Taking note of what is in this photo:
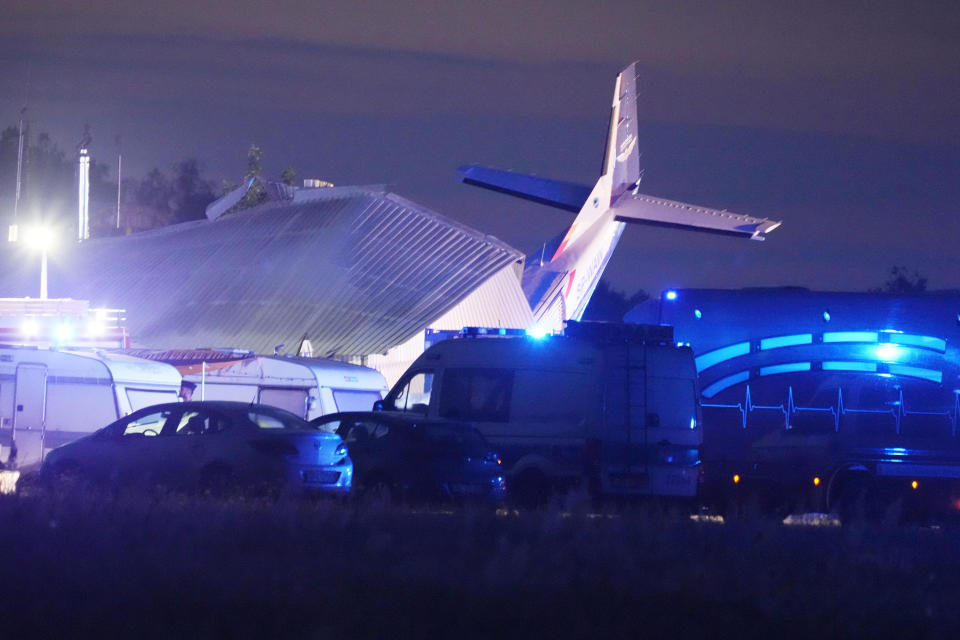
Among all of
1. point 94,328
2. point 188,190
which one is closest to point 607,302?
point 188,190

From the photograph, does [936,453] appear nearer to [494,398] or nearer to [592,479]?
[592,479]

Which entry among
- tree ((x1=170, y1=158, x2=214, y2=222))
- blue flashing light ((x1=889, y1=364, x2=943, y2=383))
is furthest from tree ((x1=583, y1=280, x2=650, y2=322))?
blue flashing light ((x1=889, y1=364, x2=943, y2=383))

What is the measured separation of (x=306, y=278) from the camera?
47250mm

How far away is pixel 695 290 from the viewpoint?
2428 cm

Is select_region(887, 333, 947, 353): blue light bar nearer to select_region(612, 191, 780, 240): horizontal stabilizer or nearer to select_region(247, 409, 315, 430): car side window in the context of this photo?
select_region(247, 409, 315, 430): car side window

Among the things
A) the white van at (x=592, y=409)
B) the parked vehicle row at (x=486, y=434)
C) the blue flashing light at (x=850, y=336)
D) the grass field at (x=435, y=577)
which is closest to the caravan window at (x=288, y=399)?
the parked vehicle row at (x=486, y=434)

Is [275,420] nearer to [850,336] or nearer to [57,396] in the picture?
[57,396]

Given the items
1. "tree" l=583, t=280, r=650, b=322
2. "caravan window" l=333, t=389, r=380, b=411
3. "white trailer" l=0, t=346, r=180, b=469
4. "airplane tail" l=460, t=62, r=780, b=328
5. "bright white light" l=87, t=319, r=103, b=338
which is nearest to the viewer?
"white trailer" l=0, t=346, r=180, b=469

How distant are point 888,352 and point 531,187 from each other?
29.7 m

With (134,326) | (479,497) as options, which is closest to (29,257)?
(134,326)

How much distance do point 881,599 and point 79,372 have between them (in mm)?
18714

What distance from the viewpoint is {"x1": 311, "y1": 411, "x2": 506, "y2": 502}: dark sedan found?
56.6 feet

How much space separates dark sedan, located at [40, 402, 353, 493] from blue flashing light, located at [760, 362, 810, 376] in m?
9.07

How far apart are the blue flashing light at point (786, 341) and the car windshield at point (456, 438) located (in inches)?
300
